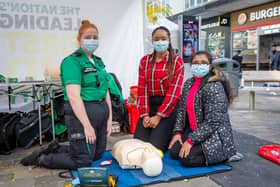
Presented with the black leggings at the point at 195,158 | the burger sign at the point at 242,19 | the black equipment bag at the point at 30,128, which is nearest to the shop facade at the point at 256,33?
the burger sign at the point at 242,19

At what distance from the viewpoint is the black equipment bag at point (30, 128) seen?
361 cm

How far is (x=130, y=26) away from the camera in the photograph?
4840 mm

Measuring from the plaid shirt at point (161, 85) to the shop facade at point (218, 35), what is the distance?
15183 mm

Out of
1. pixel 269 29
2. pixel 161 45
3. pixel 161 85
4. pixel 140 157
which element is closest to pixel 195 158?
pixel 140 157

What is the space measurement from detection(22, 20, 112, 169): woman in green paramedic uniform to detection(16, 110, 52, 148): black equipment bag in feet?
2.81

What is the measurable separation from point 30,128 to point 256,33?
14.7 metres

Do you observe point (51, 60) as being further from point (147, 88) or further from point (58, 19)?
point (147, 88)

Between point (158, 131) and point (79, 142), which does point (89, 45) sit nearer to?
point (79, 142)

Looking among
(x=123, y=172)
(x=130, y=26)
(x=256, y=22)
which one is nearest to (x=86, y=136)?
(x=123, y=172)

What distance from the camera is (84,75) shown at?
2598 millimetres

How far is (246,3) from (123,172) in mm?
15090

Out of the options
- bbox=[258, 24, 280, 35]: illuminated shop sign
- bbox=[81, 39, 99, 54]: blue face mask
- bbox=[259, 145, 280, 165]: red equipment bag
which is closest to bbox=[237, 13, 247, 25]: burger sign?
bbox=[258, 24, 280, 35]: illuminated shop sign

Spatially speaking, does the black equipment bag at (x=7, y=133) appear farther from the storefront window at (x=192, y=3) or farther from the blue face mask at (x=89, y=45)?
the storefront window at (x=192, y=3)

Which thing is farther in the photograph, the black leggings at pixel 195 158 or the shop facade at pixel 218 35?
the shop facade at pixel 218 35
